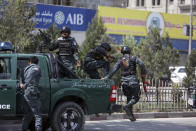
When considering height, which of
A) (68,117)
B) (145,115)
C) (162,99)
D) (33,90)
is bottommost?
(145,115)

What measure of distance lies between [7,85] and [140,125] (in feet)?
13.9

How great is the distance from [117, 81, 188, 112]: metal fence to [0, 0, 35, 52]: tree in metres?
3.45

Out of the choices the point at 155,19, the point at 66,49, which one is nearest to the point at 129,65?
the point at 66,49

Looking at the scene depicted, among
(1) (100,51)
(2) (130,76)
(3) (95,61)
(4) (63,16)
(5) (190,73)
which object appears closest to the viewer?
(1) (100,51)

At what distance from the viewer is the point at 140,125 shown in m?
10.7

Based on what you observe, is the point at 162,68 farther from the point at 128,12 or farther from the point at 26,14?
the point at 128,12

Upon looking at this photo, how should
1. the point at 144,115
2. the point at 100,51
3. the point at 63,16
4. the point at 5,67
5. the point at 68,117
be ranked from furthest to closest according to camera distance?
the point at 63,16 < the point at 144,115 < the point at 100,51 < the point at 68,117 < the point at 5,67

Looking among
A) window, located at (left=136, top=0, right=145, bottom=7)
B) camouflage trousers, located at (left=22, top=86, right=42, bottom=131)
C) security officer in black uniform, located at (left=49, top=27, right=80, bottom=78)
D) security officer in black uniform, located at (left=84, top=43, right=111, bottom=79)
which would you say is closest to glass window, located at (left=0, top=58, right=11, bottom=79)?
camouflage trousers, located at (left=22, top=86, right=42, bottom=131)

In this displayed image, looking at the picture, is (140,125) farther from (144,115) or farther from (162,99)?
(162,99)

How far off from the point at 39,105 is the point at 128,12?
28.5 metres

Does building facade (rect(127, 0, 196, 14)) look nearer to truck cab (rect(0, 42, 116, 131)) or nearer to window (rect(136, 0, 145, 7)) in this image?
window (rect(136, 0, 145, 7))

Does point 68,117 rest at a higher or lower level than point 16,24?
lower

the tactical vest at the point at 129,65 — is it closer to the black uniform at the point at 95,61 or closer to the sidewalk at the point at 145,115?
the black uniform at the point at 95,61

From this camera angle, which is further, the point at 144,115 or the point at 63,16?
the point at 63,16
